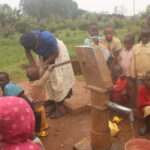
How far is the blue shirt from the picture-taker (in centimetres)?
351

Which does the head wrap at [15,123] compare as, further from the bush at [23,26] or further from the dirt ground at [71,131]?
the bush at [23,26]

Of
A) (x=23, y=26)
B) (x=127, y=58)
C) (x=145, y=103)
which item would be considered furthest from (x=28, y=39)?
(x=23, y=26)

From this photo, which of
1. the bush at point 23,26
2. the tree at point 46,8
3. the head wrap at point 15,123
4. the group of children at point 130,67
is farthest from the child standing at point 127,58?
the tree at point 46,8

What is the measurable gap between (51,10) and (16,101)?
37310 mm

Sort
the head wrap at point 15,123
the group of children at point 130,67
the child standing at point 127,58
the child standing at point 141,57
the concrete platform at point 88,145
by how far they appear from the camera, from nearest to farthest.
Answer: 1. the head wrap at point 15,123
2. the concrete platform at point 88,145
3. the group of children at point 130,67
4. the child standing at point 141,57
5. the child standing at point 127,58

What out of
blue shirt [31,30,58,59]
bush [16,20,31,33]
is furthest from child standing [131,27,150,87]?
bush [16,20,31,33]

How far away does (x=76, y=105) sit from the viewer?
13.4 ft

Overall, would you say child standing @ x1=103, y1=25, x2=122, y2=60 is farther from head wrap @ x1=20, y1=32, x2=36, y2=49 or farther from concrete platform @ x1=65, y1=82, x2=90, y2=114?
head wrap @ x1=20, y1=32, x2=36, y2=49

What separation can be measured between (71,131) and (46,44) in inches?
48.5

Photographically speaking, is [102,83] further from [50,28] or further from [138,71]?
[50,28]

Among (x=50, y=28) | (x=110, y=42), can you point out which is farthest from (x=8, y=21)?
(x=110, y=42)

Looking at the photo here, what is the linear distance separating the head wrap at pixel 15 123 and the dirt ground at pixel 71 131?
163 centimetres

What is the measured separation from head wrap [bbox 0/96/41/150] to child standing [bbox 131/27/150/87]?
2.34m

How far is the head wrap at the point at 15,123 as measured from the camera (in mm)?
1397
